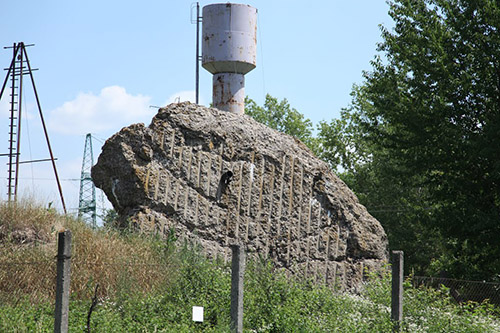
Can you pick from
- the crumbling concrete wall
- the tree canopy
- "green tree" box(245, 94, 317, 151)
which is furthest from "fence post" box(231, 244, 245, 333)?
"green tree" box(245, 94, 317, 151)

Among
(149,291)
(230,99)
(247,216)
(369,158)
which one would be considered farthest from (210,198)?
(369,158)

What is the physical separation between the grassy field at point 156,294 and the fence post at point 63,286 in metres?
0.60

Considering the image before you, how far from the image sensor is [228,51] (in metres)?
15.6

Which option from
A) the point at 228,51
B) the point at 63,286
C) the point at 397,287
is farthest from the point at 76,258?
the point at 228,51

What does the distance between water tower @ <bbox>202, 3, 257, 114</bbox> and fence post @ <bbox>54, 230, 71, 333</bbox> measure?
869 centimetres

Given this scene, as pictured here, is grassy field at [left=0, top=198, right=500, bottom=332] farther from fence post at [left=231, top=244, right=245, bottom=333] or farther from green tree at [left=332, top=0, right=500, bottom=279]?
green tree at [left=332, top=0, right=500, bottom=279]

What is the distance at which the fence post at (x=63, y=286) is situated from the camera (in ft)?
23.6

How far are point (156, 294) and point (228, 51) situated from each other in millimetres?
7689

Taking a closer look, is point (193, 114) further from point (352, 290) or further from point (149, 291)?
point (352, 290)

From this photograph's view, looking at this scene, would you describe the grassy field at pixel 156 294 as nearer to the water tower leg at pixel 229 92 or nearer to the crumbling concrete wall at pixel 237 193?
the crumbling concrete wall at pixel 237 193

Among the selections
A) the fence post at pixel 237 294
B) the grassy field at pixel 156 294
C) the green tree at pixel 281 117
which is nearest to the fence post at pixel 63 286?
the grassy field at pixel 156 294

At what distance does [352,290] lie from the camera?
41.3ft

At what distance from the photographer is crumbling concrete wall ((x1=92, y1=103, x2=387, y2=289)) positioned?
11.3 m

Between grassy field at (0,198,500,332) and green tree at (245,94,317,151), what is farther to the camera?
green tree at (245,94,317,151)
